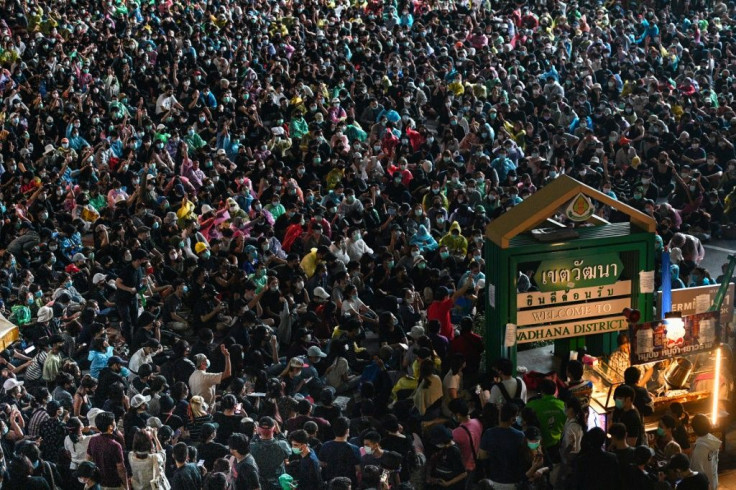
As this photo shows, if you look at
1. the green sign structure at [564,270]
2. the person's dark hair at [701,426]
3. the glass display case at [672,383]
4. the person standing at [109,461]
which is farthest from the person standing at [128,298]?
the person's dark hair at [701,426]

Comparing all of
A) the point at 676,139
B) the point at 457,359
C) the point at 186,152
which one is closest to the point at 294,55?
the point at 186,152

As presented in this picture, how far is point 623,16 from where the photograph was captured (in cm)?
3553

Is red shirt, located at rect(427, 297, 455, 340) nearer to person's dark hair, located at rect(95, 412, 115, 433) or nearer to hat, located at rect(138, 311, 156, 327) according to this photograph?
hat, located at rect(138, 311, 156, 327)

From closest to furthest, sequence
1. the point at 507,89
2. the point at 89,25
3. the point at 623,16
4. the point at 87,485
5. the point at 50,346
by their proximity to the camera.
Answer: the point at 87,485 → the point at 50,346 → the point at 507,89 → the point at 89,25 → the point at 623,16

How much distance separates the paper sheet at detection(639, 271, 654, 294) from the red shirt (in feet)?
8.79

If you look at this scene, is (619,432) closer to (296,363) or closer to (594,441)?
(594,441)

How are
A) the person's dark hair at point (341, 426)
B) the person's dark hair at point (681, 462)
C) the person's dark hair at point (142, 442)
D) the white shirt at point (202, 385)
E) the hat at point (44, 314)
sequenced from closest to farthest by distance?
the person's dark hair at point (681, 462) → the person's dark hair at point (142, 442) → the person's dark hair at point (341, 426) → the white shirt at point (202, 385) → the hat at point (44, 314)

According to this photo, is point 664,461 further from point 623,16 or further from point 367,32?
point 623,16

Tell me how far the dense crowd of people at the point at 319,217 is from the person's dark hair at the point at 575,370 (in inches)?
5.4

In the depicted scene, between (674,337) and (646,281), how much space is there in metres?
0.77

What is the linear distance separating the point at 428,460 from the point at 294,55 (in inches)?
767

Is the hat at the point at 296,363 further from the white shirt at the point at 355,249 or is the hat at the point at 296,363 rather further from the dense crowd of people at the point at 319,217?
the white shirt at the point at 355,249

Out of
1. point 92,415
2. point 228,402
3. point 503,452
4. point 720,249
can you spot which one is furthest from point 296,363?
point 720,249

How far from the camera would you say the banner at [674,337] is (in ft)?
44.2
